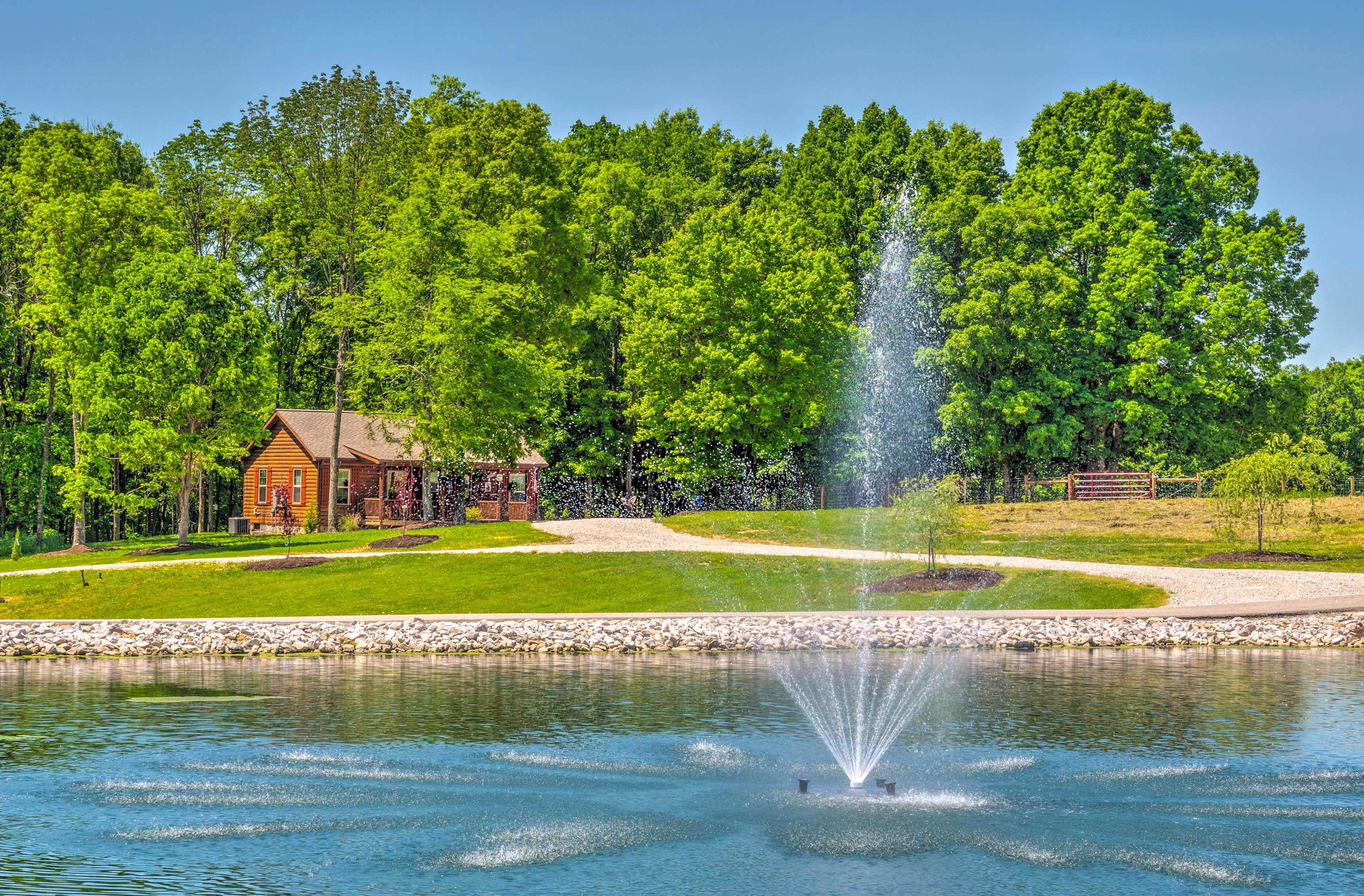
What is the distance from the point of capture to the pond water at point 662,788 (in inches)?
488

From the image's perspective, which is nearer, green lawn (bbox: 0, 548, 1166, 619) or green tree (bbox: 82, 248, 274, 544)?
green lawn (bbox: 0, 548, 1166, 619)

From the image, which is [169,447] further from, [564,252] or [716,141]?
[716,141]

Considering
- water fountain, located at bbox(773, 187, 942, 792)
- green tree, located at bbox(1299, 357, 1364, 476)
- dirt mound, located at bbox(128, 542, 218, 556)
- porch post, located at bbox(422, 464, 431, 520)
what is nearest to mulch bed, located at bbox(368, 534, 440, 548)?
dirt mound, located at bbox(128, 542, 218, 556)

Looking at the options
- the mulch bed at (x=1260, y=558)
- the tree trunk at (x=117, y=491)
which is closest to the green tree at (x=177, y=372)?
the tree trunk at (x=117, y=491)

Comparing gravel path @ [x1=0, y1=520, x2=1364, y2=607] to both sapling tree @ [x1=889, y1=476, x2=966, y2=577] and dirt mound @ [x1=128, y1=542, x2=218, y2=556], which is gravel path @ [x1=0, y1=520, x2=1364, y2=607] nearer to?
sapling tree @ [x1=889, y1=476, x2=966, y2=577]

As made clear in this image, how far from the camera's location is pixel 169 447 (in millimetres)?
47000

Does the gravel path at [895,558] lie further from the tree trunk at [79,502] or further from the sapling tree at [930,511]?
the tree trunk at [79,502]

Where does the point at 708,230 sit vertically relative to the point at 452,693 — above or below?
above

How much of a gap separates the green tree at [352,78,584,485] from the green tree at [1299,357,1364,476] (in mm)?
59128

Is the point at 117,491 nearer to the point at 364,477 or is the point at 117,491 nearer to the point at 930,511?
the point at 364,477

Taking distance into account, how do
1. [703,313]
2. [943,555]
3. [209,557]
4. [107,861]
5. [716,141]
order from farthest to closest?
[716,141]
[703,313]
[209,557]
[943,555]
[107,861]

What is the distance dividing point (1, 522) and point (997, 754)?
61902 millimetres

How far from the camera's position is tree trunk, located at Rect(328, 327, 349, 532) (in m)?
57.7

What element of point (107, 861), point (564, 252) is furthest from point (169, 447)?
point (107, 861)
